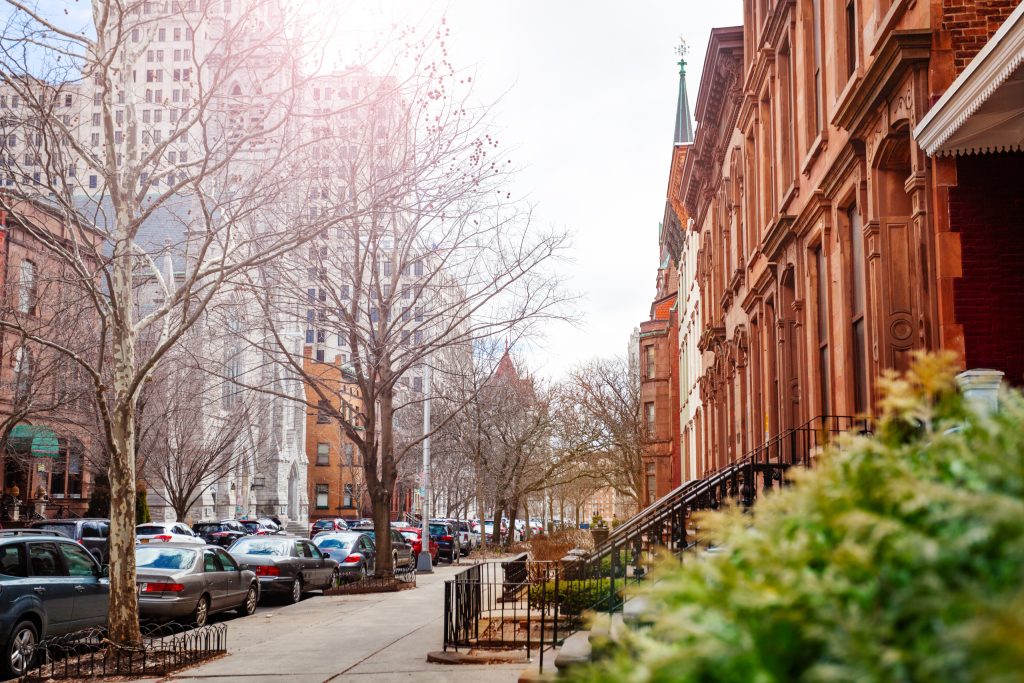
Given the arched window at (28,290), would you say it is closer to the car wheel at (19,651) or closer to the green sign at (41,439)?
the green sign at (41,439)

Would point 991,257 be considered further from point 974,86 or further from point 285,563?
point 285,563

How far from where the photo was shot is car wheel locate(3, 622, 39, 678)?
12812 millimetres

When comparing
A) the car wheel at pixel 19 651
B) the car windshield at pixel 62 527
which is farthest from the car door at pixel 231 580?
the car windshield at pixel 62 527

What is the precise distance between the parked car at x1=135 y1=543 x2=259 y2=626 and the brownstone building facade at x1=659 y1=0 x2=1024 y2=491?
1098 centimetres

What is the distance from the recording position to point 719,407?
30.9 m

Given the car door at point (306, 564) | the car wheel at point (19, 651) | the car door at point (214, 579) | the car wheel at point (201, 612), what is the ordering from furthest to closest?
1. the car door at point (306, 564)
2. the car door at point (214, 579)
3. the car wheel at point (201, 612)
4. the car wheel at point (19, 651)

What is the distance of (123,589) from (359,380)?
44.4 ft

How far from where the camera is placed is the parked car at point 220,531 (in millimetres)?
40219

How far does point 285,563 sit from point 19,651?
1119 cm

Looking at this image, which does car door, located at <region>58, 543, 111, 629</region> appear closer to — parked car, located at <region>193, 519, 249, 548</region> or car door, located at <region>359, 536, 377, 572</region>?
car door, located at <region>359, 536, 377, 572</region>

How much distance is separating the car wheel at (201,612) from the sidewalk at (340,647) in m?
0.53

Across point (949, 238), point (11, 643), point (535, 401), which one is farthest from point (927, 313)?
point (535, 401)

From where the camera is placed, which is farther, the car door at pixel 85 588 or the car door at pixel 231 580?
the car door at pixel 231 580

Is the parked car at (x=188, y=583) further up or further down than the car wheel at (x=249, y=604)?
further up
